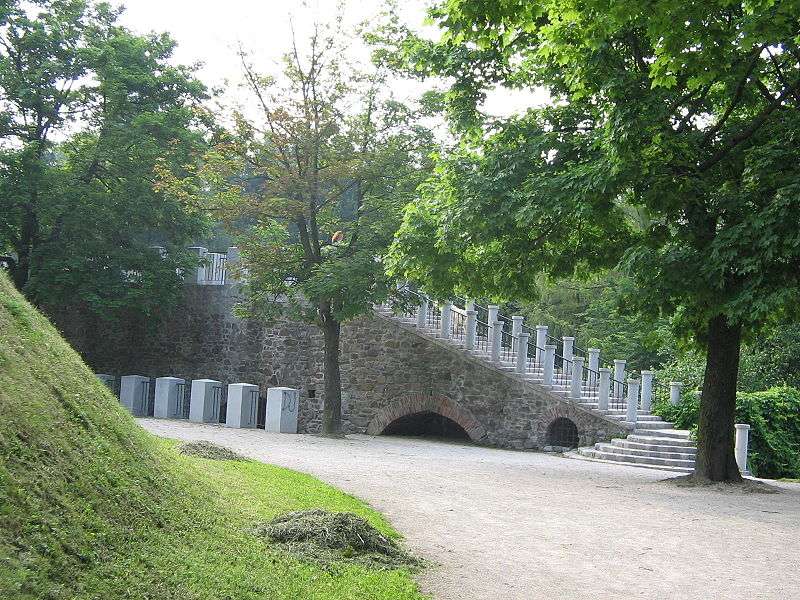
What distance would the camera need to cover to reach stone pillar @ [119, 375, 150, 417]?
2608cm

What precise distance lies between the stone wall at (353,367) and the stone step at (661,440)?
3.88 feet

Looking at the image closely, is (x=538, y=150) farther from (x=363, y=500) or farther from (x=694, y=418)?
(x=694, y=418)

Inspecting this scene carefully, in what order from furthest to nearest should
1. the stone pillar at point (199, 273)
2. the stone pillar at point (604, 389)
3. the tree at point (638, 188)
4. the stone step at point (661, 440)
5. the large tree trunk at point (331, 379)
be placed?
1. the stone pillar at point (199, 273)
2. the large tree trunk at point (331, 379)
3. the stone pillar at point (604, 389)
4. the stone step at point (661, 440)
5. the tree at point (638, 188)

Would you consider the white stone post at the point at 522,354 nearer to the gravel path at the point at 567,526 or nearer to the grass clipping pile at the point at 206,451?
the gravel path at the point at 567,526

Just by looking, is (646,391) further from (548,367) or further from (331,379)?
(331,379)

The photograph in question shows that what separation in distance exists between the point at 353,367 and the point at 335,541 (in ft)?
62.0

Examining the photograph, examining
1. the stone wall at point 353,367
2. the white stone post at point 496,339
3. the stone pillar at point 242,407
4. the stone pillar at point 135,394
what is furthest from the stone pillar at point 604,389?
the stone pillar at point 135,394

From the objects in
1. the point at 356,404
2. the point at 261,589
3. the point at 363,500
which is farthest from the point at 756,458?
the point at 261,589

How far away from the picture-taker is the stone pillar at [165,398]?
25.4 metres

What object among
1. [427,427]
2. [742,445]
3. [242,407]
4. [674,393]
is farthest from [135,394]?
[742,445]

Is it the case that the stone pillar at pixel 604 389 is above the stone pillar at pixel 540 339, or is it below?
below

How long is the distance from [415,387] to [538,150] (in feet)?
35.9

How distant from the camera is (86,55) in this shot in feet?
86.1

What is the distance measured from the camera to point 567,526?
33.1ft
